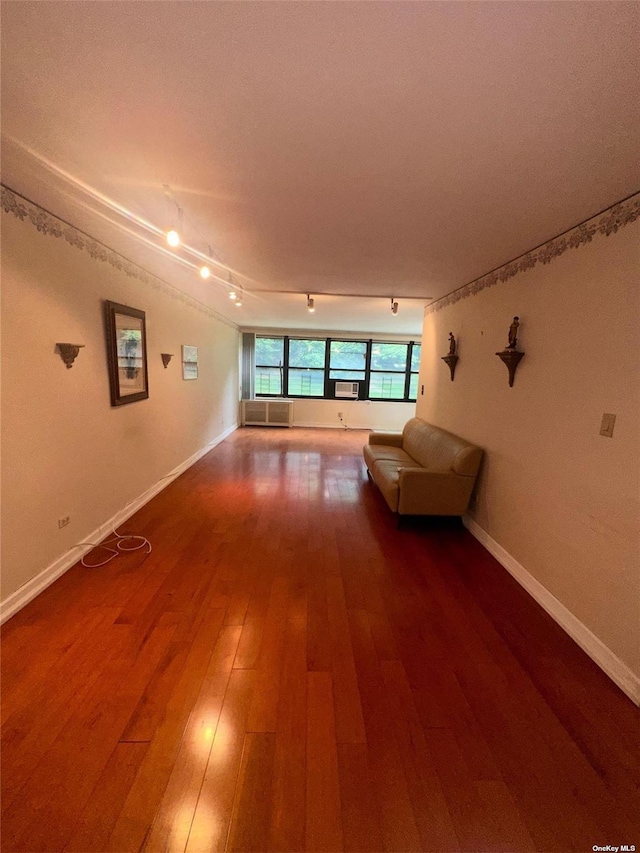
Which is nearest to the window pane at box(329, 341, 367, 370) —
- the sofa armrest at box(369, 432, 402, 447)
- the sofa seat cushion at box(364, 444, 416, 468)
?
the sofa armrest at box(369, 432, 402, 447)

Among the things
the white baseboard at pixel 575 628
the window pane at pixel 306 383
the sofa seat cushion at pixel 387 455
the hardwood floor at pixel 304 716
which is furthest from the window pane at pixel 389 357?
the hardwood floor at pixel 304 716

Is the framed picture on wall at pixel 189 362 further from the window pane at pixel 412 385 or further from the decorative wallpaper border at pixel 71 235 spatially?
the window pane at pixel 412 385

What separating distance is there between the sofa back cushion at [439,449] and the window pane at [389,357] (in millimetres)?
3517

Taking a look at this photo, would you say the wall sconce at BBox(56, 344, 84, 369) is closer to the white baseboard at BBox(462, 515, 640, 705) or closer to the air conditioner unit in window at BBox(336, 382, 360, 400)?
the white baseboard at BBox(462, 515, 640, 705)

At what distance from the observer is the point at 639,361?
153cm

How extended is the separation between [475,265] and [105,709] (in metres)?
3.63

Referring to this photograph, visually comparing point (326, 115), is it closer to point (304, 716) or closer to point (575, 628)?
point (304, 716)

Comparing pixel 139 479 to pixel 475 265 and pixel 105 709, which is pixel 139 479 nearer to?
pixel 105 709

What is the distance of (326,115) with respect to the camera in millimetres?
1166

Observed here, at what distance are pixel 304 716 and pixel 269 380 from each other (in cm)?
698

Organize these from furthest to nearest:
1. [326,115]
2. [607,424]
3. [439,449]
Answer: [439,449] < [607,424] < [326,115]

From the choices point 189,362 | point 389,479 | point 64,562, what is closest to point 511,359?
point 389,479

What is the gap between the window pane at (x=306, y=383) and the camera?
7.78m

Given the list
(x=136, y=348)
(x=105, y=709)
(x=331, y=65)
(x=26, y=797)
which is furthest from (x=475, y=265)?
(x=26, y=797)
